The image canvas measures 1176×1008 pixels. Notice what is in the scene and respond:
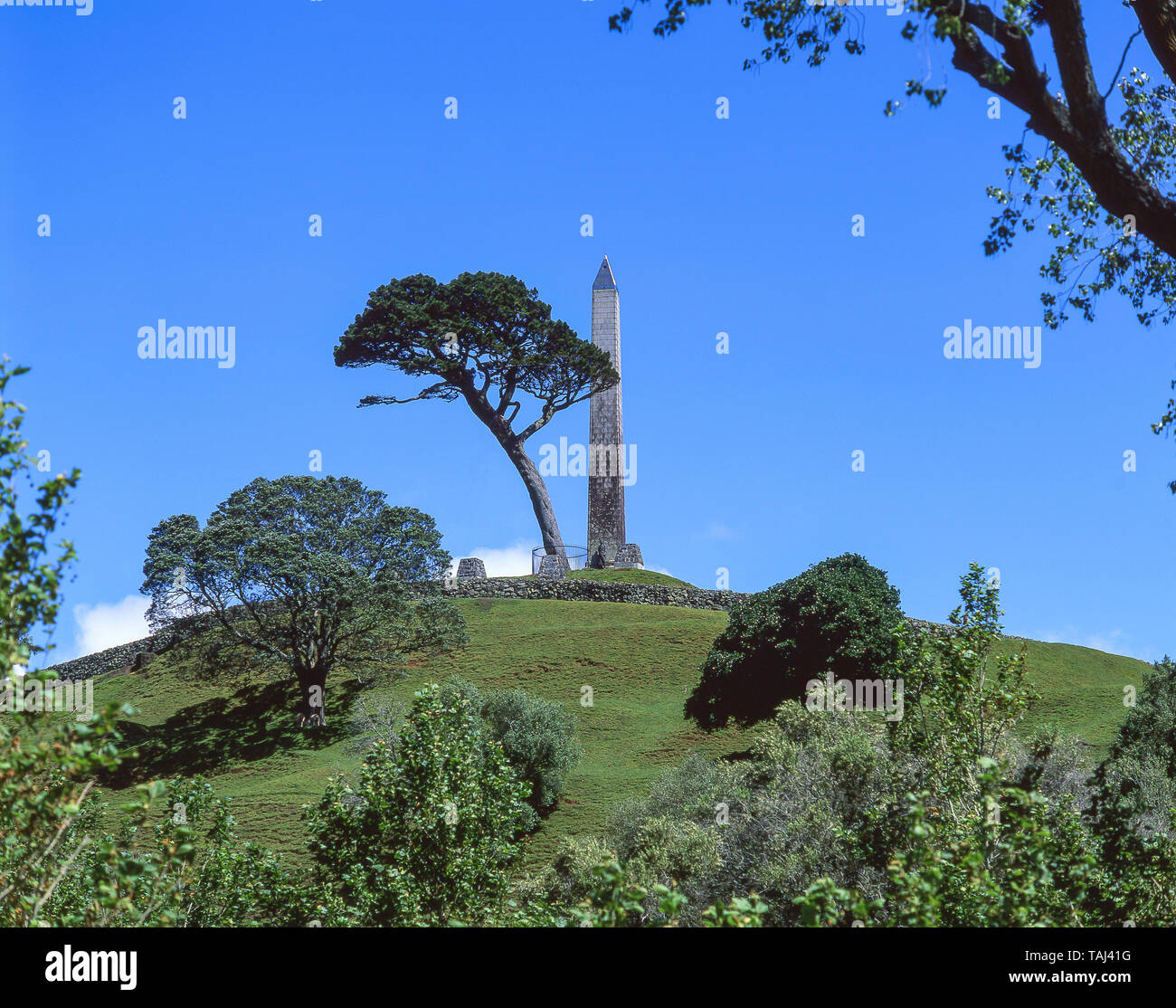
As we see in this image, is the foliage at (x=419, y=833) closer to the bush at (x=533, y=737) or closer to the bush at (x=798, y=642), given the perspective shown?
the bush at (x=533, y=737)

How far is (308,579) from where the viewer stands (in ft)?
125

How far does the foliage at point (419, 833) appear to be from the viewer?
15.9 metres

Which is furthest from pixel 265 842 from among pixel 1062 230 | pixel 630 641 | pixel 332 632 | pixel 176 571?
pixel 1062 230

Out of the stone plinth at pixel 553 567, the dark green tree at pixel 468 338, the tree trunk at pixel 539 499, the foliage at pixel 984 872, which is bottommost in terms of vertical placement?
the foliage at pixel 984 872

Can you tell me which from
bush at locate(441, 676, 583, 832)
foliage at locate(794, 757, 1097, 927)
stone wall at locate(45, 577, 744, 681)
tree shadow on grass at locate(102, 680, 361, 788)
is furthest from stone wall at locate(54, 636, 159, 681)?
foliage at locate(794, 757, 1097, 927)

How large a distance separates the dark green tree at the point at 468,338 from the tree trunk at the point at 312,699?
58.2 ft

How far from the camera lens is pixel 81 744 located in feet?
24.6

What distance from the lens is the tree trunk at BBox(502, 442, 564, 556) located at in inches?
2229

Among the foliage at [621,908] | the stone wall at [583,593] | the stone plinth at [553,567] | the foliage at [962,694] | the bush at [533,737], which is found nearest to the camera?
the foliage at [621,908]

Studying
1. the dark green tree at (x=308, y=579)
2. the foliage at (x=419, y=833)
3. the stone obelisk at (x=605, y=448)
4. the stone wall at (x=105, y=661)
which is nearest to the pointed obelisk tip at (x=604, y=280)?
the stone obelisk at (x=605, y=448)

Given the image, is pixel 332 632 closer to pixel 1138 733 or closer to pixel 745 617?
pixel 745 617

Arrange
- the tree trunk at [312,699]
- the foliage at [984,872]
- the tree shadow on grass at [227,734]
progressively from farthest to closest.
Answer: the tree trunk at [312,699]
the tree shadow on grass at [227,734]
the foliage at [984,872]

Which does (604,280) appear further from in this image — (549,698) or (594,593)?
(549,698)

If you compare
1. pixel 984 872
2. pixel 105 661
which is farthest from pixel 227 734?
pixel 984 872
